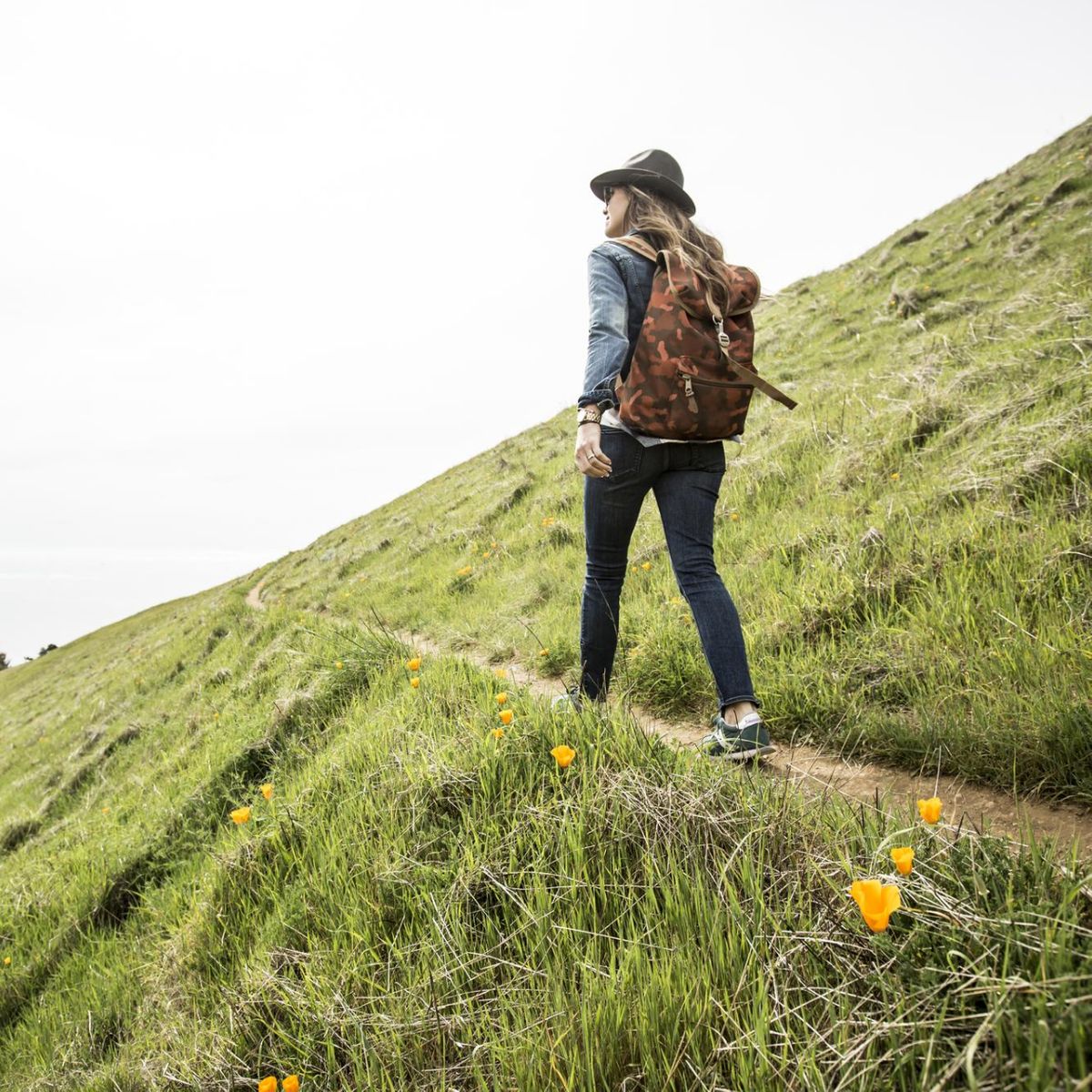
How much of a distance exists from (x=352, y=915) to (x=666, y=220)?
3.18 meters

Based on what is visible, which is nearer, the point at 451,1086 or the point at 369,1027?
the point at 451,1086

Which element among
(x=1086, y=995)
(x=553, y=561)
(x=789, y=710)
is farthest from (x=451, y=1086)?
(x=553, y=561)

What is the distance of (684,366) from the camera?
2.79 m

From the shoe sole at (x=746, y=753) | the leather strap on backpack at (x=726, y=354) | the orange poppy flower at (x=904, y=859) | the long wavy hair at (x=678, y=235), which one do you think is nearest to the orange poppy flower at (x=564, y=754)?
the shoe sole at (x=746, y=753)

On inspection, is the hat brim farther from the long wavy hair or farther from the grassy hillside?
the grassy hillside

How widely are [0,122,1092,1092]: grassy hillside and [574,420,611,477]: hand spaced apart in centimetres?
109

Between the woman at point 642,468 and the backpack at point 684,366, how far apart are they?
0.28ft

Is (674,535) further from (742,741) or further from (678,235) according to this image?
(678,235)

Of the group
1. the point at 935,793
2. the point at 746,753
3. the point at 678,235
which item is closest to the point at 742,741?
the point at 746,753

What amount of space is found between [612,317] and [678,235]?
546mm

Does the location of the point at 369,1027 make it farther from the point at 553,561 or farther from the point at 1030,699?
the point at 553,561

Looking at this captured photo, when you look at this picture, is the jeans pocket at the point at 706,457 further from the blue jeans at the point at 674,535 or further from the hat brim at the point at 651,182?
the hat brim at the point at 651,182

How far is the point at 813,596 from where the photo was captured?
3.98 m

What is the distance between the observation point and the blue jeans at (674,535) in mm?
2867
